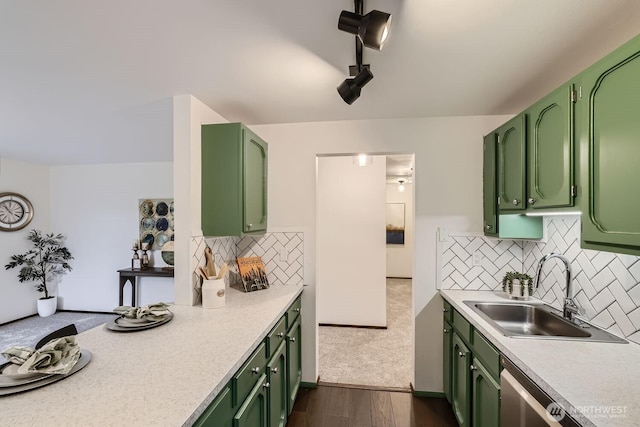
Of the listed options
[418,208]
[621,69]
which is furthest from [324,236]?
[621,69]

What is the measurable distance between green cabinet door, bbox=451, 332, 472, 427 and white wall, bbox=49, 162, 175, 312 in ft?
13.1

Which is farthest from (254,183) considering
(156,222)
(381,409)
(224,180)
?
(156,222)

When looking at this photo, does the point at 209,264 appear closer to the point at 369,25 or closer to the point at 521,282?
the point at 369,25

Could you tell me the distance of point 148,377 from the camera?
0.97m

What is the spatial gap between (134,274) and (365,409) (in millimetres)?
3587

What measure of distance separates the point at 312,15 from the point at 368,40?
30 centimetres

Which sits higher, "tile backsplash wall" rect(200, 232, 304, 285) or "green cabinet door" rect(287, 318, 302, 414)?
"tile backsplash wall" rect(200, 232, 304, 285)

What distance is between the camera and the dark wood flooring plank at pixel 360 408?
6.74 ft

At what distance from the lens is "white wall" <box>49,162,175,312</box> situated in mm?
4391

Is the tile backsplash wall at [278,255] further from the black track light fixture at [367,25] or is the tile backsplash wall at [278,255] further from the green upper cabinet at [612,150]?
the green upper cabinet at [612,150]

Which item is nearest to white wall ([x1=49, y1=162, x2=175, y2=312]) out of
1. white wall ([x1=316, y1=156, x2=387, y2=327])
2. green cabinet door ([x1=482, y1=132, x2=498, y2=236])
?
white wall ([x1=316, y1=156, x2=387, y2=327])

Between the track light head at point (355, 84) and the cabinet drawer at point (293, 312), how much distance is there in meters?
1.46

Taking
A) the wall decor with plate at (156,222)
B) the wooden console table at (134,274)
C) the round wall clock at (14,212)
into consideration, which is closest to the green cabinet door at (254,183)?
the wooden console table at (134,274)

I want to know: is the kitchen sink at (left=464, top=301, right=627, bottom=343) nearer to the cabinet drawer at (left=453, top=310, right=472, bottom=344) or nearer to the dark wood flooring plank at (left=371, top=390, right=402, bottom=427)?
the cabinet drawer at (left=453, top=310, right=472, bottom=344)
